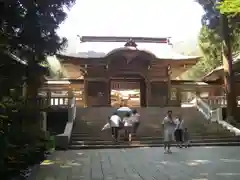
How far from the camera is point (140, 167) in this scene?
393 inches

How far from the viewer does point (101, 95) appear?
89.0 feet

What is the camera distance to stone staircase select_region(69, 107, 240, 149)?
55.4 ft

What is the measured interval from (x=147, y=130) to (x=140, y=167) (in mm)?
9383

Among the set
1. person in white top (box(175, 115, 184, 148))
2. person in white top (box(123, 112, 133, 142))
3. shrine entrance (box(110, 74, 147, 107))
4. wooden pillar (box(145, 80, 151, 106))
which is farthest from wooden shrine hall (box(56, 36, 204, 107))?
person in white top (box(175, 115, 184, 148))

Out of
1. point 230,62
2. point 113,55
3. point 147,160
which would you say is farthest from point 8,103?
point 113,55

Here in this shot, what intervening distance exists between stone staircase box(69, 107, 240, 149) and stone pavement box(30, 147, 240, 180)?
158 inches

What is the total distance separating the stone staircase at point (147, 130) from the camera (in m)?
16.9

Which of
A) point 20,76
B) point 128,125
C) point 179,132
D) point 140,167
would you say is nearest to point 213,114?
point 179,132

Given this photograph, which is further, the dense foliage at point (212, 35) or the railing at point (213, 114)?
the dense foliage at point (212, 35)

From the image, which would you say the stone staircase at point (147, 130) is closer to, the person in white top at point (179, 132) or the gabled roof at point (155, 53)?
the person in white top at point (179, 132)

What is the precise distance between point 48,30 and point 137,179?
7691 millimetres

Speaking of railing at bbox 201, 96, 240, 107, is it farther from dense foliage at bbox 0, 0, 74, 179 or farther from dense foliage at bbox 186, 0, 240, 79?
dense foliage at bbox 0, 0, 74, 179

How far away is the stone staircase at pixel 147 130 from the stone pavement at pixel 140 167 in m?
4.02

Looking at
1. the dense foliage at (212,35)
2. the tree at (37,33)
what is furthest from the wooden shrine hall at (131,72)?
the tree at (37,33)
